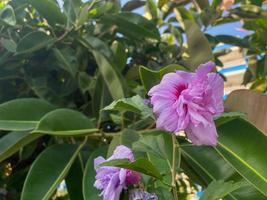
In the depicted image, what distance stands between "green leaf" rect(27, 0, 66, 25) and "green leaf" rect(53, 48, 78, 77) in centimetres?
8

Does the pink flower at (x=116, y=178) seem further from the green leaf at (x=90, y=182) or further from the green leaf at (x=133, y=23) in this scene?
the green leaf at (x=133, y=23)

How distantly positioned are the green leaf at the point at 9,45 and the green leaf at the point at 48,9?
89 mm

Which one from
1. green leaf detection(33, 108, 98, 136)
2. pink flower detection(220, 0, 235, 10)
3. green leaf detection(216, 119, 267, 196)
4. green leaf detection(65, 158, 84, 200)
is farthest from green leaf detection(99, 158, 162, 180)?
pink flower detection(220, 0, 235, 10)

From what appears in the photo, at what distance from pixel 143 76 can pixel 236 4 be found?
0.64m

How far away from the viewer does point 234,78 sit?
7.82 ft

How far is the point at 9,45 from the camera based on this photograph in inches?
33.4

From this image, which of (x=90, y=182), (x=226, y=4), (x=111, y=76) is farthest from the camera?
(x=226, y=4)

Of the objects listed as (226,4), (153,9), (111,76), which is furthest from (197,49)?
(153,9)

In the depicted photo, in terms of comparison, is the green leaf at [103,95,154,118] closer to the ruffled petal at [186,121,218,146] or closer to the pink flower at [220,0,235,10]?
the ruffled petal at [186,121,218,146]

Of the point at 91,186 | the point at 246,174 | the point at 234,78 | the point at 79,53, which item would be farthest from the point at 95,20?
the point at 234,78

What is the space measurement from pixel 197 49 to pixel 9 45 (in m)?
0.37

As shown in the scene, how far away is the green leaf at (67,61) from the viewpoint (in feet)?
2.85

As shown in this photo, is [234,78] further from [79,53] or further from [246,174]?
[246,174]

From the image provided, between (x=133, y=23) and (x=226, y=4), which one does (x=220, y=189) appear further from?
(x=226, y=4)
